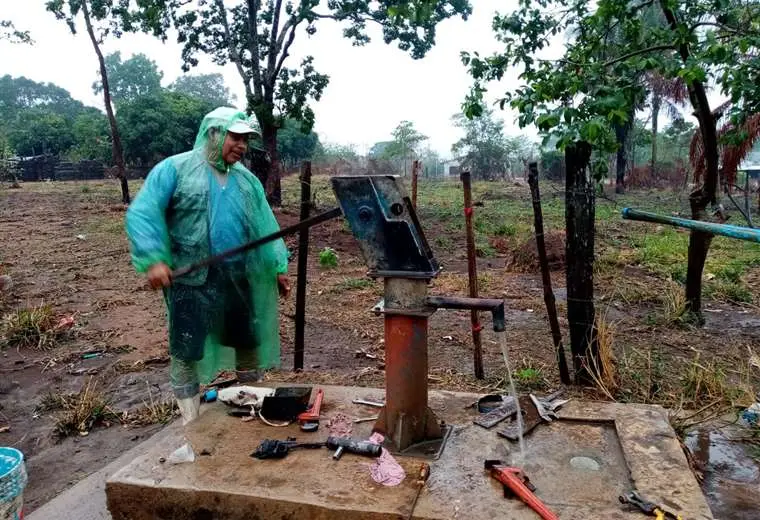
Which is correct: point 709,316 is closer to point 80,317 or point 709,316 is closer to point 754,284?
point 754,284

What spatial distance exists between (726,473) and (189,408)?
257 cm

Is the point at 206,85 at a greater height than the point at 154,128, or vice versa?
the point at 206,85

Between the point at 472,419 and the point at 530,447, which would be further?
the point at 472,419

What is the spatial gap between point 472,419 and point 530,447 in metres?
0.34

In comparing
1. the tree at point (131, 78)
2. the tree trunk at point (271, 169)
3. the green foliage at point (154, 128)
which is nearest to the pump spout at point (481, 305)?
the tree trunk at point (271, 169)

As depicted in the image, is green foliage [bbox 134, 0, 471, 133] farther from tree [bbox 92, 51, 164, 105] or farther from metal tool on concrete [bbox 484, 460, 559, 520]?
tree [bbox 92, 51, 164, 105]

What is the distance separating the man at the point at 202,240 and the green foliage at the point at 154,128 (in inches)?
846

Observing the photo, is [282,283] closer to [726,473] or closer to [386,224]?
[386,224]

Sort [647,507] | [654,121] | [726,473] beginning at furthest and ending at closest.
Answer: [654,121], [726,473], [647,507]

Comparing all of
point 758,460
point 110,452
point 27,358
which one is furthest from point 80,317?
point 758,460

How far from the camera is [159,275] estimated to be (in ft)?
8.39

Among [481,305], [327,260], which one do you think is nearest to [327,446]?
[481,305]

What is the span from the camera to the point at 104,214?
13.1 metres

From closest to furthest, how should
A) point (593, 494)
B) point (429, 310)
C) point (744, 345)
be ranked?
point (593, 494), point (429, 310), point (744, 345)
